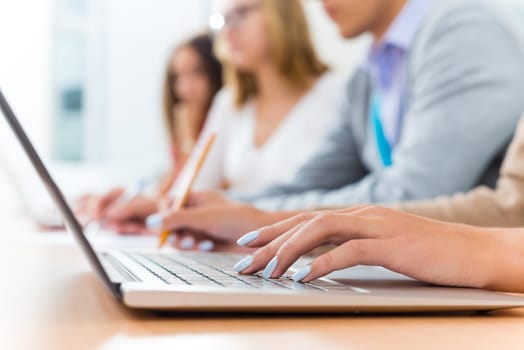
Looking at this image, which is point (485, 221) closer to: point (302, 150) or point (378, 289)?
point (378, 289)

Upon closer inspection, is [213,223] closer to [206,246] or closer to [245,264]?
[206,246]

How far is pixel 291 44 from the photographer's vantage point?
2.19 metres

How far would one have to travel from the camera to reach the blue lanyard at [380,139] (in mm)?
1484

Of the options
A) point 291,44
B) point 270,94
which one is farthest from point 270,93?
point 291,44

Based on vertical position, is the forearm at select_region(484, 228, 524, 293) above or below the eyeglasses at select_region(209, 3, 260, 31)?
below

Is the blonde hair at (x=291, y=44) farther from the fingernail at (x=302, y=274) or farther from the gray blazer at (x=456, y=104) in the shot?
the fingernail at (x=302, y=274)

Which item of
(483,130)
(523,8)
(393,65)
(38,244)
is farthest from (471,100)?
(523,8)

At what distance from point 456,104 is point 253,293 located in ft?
2.84

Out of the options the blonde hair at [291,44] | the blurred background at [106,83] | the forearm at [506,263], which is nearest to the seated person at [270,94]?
the blonde hair at [291,44]

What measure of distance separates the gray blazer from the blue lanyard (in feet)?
0.43

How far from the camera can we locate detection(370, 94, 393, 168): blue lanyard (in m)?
1.48

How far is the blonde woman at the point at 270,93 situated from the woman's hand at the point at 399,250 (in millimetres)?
1490

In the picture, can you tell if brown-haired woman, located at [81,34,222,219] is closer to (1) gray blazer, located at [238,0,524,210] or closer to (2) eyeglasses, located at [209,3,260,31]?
(2) eyeglasses, located at [209,3,260,31]

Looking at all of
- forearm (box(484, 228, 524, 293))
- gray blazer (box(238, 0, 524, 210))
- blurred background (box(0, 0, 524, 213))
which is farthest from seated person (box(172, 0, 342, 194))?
forearm (box(484, 228, 524, 293))
